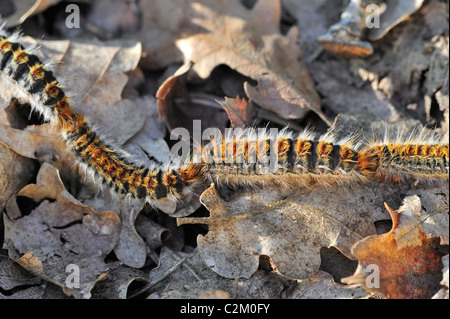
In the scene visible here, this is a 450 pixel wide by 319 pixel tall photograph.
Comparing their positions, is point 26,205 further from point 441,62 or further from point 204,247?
point 441,62

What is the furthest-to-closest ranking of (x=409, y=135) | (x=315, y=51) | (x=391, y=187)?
(x=315, y=51), (x=409, y=135), (x=391, y=187)

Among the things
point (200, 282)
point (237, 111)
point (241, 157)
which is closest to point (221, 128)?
point (237, 111)

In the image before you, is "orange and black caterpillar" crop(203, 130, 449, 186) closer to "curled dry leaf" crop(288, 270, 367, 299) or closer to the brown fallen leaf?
the brown fallen leaf

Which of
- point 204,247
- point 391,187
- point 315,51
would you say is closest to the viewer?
point 204,247

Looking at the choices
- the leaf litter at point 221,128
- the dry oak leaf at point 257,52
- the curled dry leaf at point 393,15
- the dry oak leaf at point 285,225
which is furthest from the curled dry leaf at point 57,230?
the curled dry leaf at point 393,15

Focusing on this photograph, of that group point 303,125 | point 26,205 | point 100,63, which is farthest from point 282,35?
point 26,205

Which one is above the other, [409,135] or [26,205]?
[409,135]

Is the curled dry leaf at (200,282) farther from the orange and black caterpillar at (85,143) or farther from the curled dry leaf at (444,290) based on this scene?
the curled dry leaf at (444,290)
